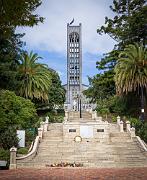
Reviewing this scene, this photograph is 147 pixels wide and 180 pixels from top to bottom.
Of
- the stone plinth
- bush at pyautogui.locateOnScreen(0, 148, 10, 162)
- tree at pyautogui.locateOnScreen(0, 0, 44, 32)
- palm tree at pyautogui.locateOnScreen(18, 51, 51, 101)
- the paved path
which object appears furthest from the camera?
palm tree at pyautogui.locateOnScreen(18, 51, 51, 101)

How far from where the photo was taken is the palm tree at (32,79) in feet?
136

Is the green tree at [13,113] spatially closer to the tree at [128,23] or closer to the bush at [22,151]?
the bush at [22,151]

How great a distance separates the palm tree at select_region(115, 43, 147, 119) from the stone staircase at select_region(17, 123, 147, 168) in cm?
776

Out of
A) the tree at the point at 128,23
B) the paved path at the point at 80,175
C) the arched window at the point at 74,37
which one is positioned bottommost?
the paved path at the point at 80,175

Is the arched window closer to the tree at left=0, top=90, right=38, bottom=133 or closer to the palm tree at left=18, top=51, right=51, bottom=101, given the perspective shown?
the palm tree at left=18, top=51, right=51, bottom=101

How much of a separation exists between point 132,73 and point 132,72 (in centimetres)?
12

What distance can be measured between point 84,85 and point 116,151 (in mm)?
65372

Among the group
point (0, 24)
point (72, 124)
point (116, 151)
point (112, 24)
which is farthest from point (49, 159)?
point (112, 24)

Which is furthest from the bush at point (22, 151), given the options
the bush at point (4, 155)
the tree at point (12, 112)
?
the tree at point (12, 112)

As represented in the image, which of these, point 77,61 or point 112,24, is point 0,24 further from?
point 77,61

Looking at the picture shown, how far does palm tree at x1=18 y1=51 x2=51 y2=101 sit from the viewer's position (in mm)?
41375

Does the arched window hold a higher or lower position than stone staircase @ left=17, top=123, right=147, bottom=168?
higher

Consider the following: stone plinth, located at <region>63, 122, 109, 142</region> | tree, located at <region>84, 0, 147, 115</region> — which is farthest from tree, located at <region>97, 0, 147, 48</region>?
stone plinth, located at <region>63, 122, 109, 142</region>

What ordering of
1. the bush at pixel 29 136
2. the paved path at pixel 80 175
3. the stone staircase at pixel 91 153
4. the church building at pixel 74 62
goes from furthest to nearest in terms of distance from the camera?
the church building at pixel 74 62
the bush at pixel 29 136
the stone staircase at pixel 91 153
the paved path at pixel 80 175
